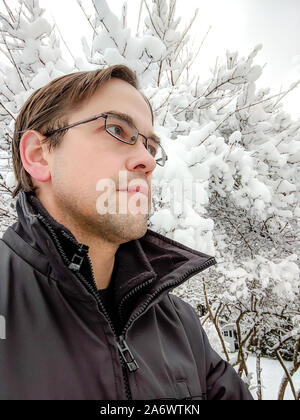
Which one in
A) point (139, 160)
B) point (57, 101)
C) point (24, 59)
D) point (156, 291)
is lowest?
point (156, 291)

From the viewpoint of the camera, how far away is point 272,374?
1390cm

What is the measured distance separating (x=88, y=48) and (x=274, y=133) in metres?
2.57

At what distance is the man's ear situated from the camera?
1.44 metres

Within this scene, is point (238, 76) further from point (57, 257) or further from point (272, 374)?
point (272, 374)

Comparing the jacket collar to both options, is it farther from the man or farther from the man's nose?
the man's nose

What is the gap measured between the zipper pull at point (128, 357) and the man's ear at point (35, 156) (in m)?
0.93

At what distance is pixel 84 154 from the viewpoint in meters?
1.37

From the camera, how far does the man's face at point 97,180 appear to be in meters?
1.32

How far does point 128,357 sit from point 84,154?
3.24ft

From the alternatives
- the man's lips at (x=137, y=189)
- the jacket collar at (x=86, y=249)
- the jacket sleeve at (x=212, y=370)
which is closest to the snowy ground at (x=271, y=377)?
the jacket sleeve at (x=212, y=370)

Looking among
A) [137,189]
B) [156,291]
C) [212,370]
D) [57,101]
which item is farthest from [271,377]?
[57,101]

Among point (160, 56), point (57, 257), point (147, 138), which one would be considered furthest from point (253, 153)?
point (57, 257)

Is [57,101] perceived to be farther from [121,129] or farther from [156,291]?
[156,291]

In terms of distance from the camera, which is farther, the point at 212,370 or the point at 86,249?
the point at 212,370
